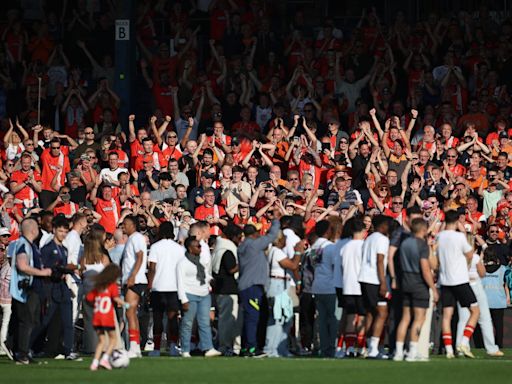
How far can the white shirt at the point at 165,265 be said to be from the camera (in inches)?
912

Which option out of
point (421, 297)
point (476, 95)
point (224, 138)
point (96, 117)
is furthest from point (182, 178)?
point (421, 297)

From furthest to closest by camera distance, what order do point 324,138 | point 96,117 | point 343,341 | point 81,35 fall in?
1. point 81,35
2. point 96,117
3. point 324,138
4. point 343,341

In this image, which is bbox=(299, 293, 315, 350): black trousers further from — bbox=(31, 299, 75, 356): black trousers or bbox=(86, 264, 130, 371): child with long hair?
bbox=(86, 264, 130, 371): child with long hair

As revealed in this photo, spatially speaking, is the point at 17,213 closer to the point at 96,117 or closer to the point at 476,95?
the point at 96,117

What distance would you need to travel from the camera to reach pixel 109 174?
98.4 ft

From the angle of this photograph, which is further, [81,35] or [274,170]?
[81,35]

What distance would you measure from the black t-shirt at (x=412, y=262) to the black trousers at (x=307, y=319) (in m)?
2.59

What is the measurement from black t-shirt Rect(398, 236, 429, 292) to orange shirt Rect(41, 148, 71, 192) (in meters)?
10.9

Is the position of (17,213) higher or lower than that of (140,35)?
lower

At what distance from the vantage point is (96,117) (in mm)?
33219

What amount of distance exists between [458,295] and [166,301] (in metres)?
4.45

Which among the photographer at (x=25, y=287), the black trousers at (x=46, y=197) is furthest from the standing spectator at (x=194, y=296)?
the black trousers at (x=46, y=197)

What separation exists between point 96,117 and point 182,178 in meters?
4.16

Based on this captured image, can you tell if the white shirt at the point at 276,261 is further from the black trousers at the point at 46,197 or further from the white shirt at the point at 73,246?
the black trousers at the point at 46,197
